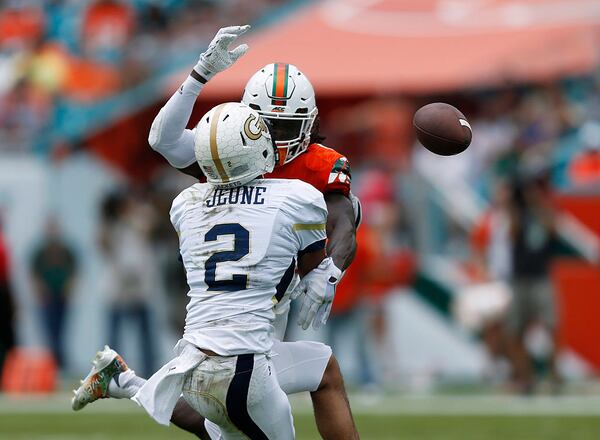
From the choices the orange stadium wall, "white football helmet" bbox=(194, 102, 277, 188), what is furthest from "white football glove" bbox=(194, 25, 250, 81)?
the orange stadium wall

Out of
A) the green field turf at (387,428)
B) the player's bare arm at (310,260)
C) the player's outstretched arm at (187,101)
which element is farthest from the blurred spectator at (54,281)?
the player's bare arm at (310,260)

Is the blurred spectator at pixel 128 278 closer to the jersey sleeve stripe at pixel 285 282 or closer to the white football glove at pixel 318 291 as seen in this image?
the white football glove at pixel 318 291

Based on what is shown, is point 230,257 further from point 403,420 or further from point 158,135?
point 403,420

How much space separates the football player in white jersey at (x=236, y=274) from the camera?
190 inches

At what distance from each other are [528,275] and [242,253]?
652 centimetres

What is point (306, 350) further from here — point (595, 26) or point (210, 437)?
point (595, 26)

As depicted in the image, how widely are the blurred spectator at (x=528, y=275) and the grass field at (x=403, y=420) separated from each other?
0.43 m

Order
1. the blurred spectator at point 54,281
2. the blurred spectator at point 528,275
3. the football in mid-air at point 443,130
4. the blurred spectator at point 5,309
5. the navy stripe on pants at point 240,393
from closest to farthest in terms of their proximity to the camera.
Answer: the navy stripe on pants at point 240,393 < the football in mid-air at point 443,130 < the blurred spectator at point 528,275 < the blurred spectator at point 5,309 < the blurred spectator at point 54,281

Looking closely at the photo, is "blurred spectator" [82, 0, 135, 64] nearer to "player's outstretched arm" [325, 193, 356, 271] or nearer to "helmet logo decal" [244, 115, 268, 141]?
"player's outstretched arm" [325, 193, 356, 271]

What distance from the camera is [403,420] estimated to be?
943 centimetres

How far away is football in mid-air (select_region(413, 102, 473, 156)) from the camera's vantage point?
5590mm

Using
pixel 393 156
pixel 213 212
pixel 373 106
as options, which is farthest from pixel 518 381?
pixel 213 212

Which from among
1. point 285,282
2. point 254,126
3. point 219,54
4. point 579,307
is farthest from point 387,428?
point 254,126

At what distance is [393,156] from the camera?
1364cm
